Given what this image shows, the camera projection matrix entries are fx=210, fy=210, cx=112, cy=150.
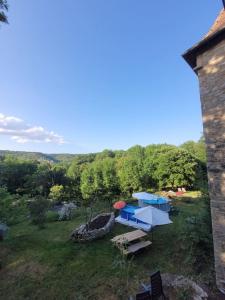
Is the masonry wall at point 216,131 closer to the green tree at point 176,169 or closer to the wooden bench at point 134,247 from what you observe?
the wooden bench at point 134,247

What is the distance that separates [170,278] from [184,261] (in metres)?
1.81

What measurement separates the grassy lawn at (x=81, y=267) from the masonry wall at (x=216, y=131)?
2.15 metres

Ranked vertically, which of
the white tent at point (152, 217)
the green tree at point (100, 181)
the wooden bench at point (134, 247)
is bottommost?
the wooden bench at point (134, 247)

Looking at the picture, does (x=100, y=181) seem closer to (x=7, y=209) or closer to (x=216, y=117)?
(x=7, y=209)

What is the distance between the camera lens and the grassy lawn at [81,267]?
815 centimetres

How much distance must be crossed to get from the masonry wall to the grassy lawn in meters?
2.15

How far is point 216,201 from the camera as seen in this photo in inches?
270

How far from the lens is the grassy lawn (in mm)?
8148

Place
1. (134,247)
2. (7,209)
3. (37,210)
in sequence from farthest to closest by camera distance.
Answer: (37,210), (7,209), (134,247)

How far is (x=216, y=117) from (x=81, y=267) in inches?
343

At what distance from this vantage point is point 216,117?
6.77m

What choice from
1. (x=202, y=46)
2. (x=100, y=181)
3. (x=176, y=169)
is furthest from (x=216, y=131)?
(x=100, y=181)

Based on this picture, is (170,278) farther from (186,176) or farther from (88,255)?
(186,176)

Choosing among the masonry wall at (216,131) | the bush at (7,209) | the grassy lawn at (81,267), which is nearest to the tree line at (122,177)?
the bush at (7,209)
